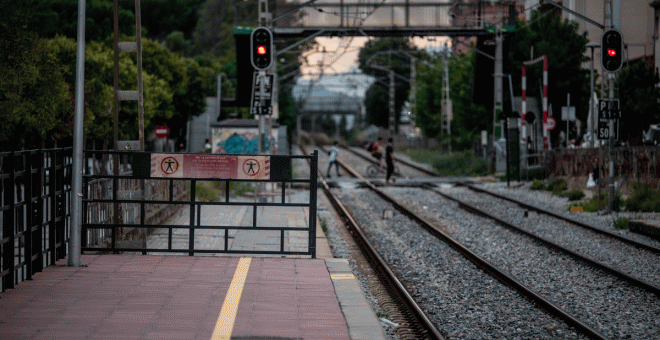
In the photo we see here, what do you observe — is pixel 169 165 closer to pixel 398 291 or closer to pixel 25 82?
pixel 398 291

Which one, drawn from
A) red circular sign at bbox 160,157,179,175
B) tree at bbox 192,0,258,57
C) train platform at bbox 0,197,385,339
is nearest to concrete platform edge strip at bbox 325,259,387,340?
train platform at bbox 0,197,385,339

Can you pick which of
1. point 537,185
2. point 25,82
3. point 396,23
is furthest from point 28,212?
point 396,23

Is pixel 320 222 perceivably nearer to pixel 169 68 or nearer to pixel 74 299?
pixel 74 299

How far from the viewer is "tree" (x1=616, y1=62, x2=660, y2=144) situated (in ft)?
119

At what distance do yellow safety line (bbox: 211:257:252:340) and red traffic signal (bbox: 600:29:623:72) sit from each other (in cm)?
1201

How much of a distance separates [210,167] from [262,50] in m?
8.73

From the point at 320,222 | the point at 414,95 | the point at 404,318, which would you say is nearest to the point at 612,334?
the point at 404,318

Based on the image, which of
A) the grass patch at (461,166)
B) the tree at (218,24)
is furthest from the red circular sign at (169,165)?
the tree at (218,24)

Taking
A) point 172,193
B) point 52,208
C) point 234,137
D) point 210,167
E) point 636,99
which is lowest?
point 52,208

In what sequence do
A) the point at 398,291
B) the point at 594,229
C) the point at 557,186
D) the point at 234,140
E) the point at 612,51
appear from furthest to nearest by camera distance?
the point at 234,140
the point at 557,186
the point at 612,51
the point at 594,229
the point at 398,291

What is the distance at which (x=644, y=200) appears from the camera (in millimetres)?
20516

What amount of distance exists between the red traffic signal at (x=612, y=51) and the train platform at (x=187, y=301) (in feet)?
37.0

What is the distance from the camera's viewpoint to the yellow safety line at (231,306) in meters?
6.86

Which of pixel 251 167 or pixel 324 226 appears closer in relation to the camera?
pixel 251 167
